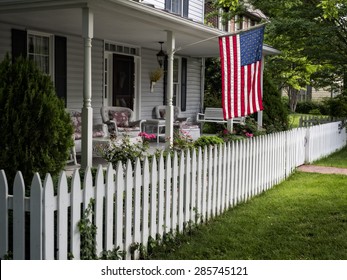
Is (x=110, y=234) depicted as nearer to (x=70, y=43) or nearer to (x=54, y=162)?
(x=54, y=162)

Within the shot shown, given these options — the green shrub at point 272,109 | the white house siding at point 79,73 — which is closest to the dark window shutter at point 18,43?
the white house siding at point 79,73

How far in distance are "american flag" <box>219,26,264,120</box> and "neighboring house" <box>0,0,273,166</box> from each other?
141 cm

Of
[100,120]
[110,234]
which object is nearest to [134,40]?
[100,120]

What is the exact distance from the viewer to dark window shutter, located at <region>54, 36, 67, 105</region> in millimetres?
10567

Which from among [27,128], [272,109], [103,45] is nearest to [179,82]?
[272,109]

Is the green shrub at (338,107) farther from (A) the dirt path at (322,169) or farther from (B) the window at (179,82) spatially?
(A) the dirt path at (322,169)

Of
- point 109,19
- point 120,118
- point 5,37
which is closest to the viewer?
point 109,19

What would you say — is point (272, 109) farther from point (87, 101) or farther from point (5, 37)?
point (87, 101)

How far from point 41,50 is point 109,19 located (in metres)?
2.37

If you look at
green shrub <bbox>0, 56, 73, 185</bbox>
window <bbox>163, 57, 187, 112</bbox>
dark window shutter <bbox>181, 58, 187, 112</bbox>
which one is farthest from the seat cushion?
green shrub <bbox>0, 56, 73, 185</bbox>

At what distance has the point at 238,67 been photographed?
27.6 ft

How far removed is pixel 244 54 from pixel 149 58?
248 inches

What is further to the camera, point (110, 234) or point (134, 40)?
point (134, 40)

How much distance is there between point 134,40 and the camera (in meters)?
12.3
